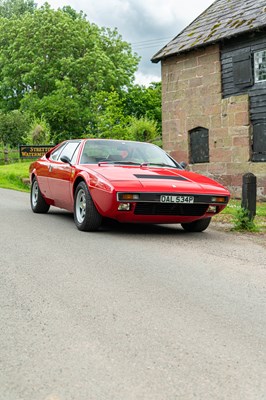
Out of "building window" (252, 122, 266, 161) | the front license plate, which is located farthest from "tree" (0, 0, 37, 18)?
the front license plate

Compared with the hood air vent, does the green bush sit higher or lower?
lower

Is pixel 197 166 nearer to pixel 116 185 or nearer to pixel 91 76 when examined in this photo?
pixel 116 185

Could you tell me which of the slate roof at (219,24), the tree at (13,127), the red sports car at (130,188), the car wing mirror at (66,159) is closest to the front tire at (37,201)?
the red sports car at (130,188)

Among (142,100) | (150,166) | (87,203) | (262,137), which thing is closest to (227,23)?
(262,137)

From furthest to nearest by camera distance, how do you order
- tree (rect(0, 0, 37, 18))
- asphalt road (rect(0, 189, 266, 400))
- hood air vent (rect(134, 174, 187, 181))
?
tree (rect(0, 0, 37, 18)) → hood air vent (rect(134, 174, 187, 181)) → asphalt road (rect(0, 189, 266, 400))

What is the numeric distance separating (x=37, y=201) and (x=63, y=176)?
1786 millimetres

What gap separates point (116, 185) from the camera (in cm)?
761

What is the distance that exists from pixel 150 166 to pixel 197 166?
1202cm

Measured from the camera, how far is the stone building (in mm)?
18484

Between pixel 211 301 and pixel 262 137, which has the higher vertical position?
pixel 262 137

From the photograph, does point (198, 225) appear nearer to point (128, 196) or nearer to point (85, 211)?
point (128, 196)

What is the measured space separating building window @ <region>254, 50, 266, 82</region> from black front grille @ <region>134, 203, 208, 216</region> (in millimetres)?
11608

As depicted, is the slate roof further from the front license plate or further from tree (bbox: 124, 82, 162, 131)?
tree (bbox: 124, 82, 162, 131)

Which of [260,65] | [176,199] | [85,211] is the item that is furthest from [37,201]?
[260,65]
